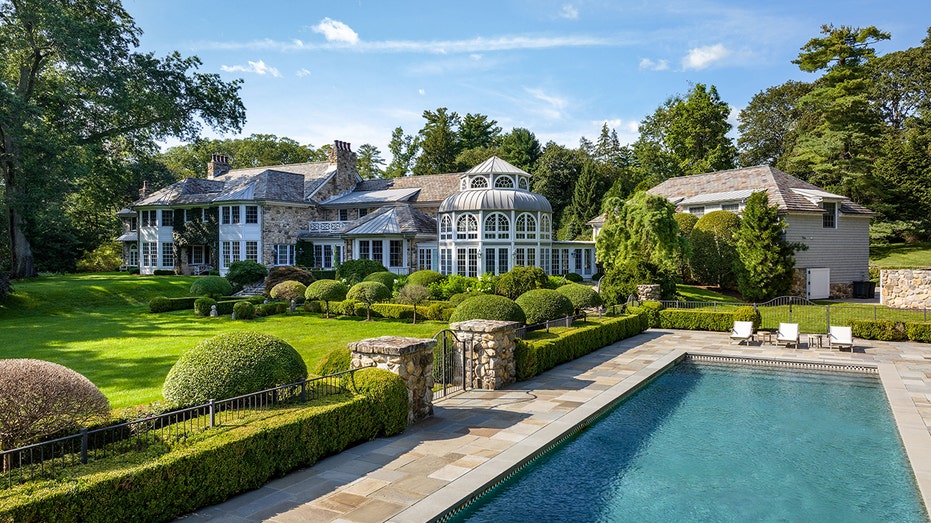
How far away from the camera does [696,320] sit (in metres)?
20.8

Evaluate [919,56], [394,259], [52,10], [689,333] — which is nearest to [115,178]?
[52,10]

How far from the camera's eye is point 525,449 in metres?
7.73

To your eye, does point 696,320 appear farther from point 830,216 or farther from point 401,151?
point 401,151

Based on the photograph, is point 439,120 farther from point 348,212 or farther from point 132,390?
point 132,390

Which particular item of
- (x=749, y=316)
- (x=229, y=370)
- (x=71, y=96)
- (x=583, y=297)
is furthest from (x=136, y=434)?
(x=71, y=96)

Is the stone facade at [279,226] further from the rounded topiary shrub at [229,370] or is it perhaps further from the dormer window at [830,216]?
the dormer window at [830,216]

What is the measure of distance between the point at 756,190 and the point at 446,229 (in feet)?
57.5

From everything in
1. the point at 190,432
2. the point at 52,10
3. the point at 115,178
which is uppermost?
the point at 52,10

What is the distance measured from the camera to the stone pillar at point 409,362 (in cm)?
871

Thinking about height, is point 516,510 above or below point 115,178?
below

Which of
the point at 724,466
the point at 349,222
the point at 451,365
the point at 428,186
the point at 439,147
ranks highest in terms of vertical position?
the point at 439,147

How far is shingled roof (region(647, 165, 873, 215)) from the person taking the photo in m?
28.7

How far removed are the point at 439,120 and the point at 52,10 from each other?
3969cm

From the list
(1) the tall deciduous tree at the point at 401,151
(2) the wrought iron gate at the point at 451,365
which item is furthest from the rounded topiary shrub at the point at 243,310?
(1) the tall deciduous tree at the point at 401,151
